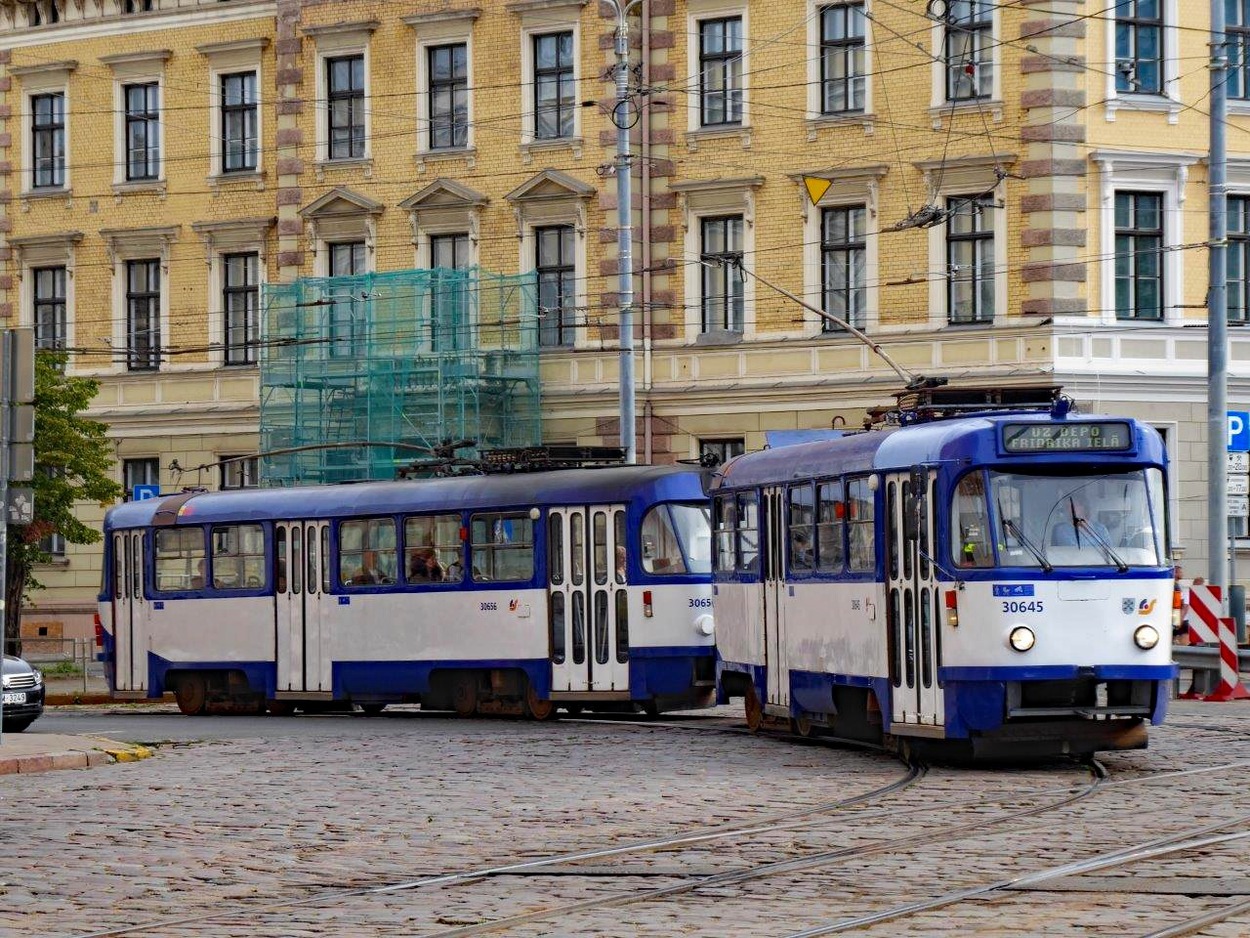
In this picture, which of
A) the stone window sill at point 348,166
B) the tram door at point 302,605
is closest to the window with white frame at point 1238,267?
the stone window sill at point 348,166

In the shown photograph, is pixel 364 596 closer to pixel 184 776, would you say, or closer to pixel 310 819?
pixel 184 776

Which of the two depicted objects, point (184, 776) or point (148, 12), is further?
point (148, 12)

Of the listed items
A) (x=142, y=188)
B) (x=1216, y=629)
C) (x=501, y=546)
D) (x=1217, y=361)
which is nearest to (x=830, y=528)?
(x=501, y=546)

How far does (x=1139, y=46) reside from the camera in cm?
3991

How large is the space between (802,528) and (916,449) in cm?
276

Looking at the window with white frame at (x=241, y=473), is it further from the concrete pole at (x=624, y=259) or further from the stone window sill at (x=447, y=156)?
the concrete pole at (x=624, y=259)

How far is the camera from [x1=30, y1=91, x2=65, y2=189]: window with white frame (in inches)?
1922

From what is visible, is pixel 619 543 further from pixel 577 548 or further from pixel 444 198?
pixel 444 198

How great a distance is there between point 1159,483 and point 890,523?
2.11 meters

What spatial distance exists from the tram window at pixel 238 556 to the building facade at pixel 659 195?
905 cm

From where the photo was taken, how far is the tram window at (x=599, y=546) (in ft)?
88.5

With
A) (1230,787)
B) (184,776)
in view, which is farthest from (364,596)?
(1230,787)

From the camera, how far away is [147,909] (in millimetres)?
12234

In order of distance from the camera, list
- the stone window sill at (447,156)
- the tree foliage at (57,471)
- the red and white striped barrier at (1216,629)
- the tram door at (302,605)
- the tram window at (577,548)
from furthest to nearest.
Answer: the stone window sill at (447,156) < the tree foliage at (57,471) < the tram door at (302,605) < the red and white striped barrier at (1216,629) < the tram window at (577,548)
